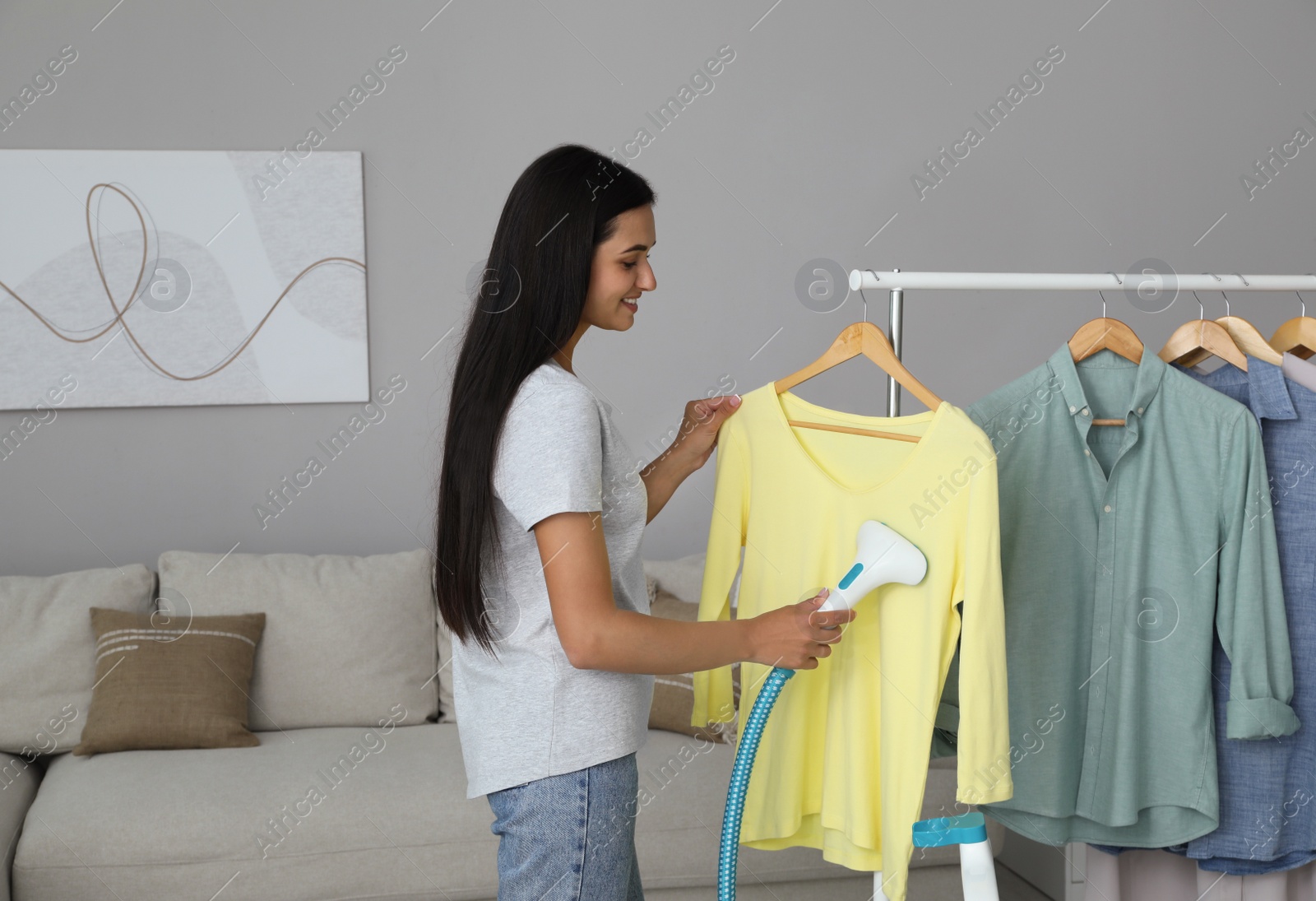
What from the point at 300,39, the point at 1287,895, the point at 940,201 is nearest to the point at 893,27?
the point at 940,201

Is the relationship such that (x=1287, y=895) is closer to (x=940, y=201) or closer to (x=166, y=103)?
(x=940, y=201)

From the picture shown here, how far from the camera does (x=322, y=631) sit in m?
2.65

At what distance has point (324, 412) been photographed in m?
3.03

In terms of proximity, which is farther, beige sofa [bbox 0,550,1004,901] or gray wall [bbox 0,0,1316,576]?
gray wall [bbox 0,0,1316,576]

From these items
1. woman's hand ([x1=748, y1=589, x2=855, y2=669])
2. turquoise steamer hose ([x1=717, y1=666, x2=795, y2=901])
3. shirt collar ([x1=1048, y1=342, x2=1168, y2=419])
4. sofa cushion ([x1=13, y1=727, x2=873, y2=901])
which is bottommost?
sofa cushion ([x1=13, y1=727, x2=873, y2=901])

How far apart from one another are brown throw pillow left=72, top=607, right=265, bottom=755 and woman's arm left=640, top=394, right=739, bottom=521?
1.45 m

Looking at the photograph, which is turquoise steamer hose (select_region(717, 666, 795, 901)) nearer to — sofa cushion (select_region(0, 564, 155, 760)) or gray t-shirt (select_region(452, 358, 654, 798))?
gray t-shirt (select_region(452, 358, 654, 798))

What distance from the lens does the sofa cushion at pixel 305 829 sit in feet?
6.91

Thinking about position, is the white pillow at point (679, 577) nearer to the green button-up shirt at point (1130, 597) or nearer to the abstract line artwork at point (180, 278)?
the abstract line artwork at point (180, 278)

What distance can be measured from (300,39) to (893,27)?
1705 millimetres

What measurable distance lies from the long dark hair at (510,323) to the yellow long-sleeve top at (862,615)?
45cm

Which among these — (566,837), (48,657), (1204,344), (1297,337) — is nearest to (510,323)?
(566,837)

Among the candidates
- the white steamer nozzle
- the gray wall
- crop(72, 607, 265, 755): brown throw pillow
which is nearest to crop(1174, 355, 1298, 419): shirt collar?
the white steamer nozzle

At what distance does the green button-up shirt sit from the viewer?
4.96 ft
